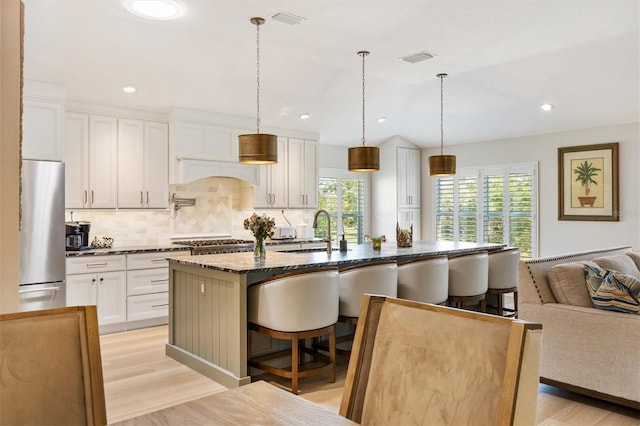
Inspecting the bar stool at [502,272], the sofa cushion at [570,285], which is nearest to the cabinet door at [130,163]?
the bar stool at [502,272]

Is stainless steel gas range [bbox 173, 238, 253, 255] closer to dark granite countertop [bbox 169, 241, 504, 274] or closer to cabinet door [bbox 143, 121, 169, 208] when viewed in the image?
cabinet door [bbox 143, 121, 169, 208]

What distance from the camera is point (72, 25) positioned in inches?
161

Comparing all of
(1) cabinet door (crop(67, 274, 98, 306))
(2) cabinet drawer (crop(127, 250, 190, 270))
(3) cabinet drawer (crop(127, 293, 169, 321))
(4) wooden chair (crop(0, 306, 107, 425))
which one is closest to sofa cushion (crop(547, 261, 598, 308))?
(4) wooden chair (crop(0, 306, 107, 425))

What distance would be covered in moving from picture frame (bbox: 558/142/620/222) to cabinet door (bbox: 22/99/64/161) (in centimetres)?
627

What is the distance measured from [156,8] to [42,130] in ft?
6.29

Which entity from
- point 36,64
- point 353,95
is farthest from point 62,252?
point 353,95

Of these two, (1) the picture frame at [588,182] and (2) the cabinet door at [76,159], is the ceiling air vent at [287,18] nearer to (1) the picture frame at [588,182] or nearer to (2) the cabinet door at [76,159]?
(2) the cabinet door at [76,159]

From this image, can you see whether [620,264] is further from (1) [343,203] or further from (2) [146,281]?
(1) [343,203]

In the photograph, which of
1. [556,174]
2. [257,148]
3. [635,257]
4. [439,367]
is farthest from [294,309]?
[556,174]

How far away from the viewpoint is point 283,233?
686 cm

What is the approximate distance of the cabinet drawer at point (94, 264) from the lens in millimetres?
4898

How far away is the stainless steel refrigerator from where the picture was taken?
175 inches

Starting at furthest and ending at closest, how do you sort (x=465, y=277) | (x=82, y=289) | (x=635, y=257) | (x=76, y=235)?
(x=76, y=235) → (x=82, y=289) → (x=465, y=277) → (x=635, y=257)

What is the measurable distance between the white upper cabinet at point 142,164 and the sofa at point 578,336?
13.7ft
